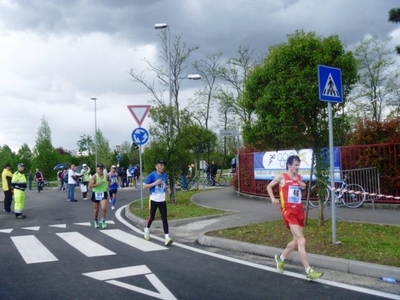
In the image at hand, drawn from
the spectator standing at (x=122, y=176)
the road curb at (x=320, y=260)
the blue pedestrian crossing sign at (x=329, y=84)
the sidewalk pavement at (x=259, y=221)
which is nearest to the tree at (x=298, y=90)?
the blue pedestrian crossing sign at (x=329, y=84)

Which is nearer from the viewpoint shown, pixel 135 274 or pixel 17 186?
pixel 135 274

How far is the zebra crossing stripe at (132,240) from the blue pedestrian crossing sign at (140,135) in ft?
16.3

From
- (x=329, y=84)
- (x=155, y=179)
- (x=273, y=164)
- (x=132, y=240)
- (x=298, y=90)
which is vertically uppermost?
(x=298, y=90)

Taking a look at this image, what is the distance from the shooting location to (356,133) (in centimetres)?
1558

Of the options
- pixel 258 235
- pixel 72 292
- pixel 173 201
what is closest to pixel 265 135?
pixel 258 235

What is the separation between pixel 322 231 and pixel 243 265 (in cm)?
297

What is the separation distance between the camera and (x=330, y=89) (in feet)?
27.2

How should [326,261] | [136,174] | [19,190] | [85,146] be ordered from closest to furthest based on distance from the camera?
[326,261]
[19,190]
[136,174]
[85,146]

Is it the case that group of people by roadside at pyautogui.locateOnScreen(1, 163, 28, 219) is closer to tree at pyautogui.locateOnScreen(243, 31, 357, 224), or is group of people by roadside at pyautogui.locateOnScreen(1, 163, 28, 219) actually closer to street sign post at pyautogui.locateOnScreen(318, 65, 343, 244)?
tree at pyautogui.locateOnScreen(243, 31, 357, 224)

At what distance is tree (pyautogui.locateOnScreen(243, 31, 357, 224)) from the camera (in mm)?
9945

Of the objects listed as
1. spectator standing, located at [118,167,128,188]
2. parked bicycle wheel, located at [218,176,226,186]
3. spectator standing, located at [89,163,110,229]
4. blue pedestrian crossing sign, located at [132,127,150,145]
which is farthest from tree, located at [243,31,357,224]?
spectator standing, located at [118,167,128,188]

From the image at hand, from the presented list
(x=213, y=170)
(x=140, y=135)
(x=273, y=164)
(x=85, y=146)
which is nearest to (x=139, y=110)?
(x=140, y=135)

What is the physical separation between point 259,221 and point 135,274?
227 inches

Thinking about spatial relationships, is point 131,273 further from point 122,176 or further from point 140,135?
point 122,176
